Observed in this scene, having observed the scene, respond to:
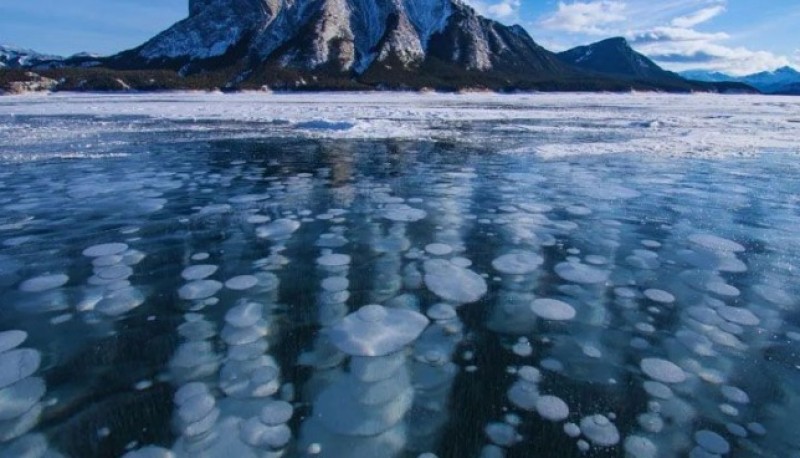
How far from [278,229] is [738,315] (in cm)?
496

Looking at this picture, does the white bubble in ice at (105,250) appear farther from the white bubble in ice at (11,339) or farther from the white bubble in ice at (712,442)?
the white bubble in ice at (712,442)

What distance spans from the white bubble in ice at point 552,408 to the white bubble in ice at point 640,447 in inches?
13.3

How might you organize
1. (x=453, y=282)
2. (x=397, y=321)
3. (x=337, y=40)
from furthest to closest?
(x=337, y=40)
(x=453, y=282)
(x=397, y=321)

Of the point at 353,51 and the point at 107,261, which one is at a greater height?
the point at 353,51

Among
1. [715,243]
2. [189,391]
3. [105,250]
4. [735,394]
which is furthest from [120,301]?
[715,243]

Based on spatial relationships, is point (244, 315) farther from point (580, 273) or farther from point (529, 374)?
point (580, 273)

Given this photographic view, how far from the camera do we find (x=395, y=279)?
457 cm

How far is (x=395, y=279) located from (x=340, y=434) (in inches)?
84.6

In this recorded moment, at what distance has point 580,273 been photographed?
473 centimetres

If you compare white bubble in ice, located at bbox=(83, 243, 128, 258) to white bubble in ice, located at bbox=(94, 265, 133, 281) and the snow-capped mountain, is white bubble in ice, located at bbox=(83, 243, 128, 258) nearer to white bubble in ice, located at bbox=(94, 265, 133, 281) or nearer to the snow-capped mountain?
white bubble in ice, located at bbox=(94, 265, 133, 281)

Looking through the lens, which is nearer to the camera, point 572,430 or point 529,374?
point 572,430

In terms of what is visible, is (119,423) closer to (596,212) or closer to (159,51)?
(596,212)

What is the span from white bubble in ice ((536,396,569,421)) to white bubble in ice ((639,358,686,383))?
2.46 feet

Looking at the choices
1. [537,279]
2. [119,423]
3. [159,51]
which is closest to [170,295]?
[119,423]
